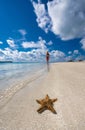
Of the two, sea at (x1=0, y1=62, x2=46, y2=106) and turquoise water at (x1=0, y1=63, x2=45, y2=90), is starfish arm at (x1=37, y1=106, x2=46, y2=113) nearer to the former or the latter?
sea at (x1=0, y1=62, x2=46, y2=106)

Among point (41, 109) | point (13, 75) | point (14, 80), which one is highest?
point (41, 109)

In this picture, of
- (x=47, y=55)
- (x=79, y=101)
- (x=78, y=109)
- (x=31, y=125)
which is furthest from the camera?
(x=47, y=55)

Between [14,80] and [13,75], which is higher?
[14,80]

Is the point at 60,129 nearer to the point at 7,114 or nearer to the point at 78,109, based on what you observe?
the point at 78,109

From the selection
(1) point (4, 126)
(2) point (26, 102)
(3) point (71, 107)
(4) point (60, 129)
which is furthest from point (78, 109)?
(1) point (4, 126)

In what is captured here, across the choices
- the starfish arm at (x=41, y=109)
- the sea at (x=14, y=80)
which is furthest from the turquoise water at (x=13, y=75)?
the starfish arm at (x=41, y=109)

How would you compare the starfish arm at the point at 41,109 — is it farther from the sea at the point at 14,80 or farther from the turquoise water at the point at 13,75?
the turquoise water at the point at 13,75

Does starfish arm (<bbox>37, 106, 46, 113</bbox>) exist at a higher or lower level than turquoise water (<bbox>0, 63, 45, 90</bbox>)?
higher

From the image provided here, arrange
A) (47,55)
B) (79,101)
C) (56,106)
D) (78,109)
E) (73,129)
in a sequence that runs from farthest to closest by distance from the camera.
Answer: (47,55) < (79,101) < (56,106) < (78,109) < (73,129)

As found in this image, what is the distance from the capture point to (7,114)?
3.70 m

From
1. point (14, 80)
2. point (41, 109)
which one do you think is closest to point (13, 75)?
point (14, 80)

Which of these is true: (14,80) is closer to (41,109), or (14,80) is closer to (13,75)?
(13,75)

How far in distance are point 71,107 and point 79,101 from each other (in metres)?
0.61

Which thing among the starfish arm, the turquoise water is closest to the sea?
the turquoise water
